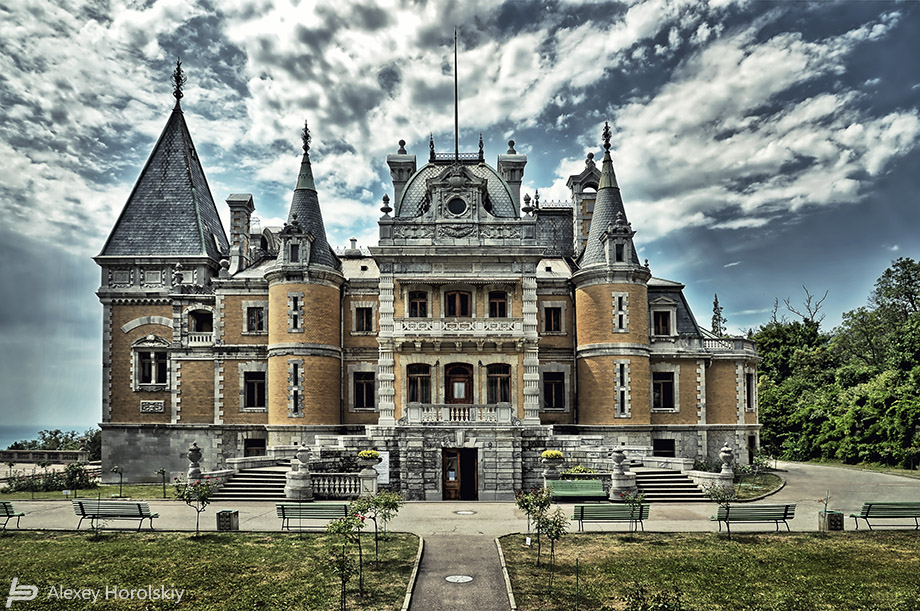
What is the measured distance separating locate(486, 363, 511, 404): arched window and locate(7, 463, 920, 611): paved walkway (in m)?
7.22

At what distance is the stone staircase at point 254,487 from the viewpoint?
89.5 feet

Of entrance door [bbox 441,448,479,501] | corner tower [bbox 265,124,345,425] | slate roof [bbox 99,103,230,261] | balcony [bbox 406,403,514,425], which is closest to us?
entrance door [bbox 441,448,479,501]

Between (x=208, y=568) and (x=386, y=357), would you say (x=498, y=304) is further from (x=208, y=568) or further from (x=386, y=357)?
(x=208, y=568)

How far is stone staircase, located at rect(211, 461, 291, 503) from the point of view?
27266 millimetres

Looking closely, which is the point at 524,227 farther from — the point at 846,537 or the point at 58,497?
the point at 58,497

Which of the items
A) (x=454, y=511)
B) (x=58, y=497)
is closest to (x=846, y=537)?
(x=454, y=511)

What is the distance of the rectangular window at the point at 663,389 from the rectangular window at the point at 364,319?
1602 cm

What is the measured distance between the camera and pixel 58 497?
2848 centimetres

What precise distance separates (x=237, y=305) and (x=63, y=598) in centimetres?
2475

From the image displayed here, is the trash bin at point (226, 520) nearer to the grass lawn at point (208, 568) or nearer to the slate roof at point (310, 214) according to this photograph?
the grass lawn at point (208, 568)

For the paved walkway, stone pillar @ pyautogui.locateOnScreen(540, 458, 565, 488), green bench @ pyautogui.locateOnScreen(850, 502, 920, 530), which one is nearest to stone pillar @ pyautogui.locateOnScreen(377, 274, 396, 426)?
the paved walkway

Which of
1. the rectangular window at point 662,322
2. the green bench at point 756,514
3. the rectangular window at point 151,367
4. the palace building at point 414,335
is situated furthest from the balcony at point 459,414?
the rectangular window at point 151,367

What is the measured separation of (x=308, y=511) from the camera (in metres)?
20.9

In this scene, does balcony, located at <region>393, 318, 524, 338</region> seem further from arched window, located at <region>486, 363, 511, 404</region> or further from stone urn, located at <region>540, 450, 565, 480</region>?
stone urn, located at <region>540, 450, 565, 480</region>
